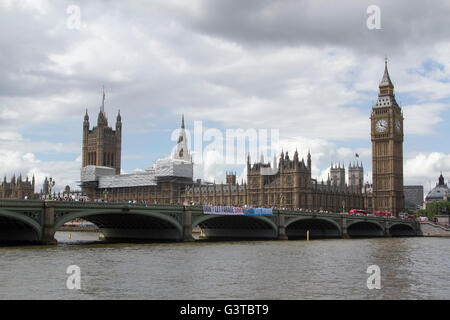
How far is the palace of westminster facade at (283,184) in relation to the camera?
142375mm

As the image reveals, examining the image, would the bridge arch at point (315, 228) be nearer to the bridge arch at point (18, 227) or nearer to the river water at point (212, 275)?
the river water at point (212, 275)

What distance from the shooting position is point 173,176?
526 ft

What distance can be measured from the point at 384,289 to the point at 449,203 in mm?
145542

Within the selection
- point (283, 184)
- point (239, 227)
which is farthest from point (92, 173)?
point (239, 227)

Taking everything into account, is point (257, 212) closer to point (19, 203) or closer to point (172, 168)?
point (19, 203)

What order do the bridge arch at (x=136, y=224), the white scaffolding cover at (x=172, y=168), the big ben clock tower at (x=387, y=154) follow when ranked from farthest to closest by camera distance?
the big ben clock tower at (x=387, y=154), the white scaffolding cover at (x=172, y=168), the bridge arch at (x=136, y=224)

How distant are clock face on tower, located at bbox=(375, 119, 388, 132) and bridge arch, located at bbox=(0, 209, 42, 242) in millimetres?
121779

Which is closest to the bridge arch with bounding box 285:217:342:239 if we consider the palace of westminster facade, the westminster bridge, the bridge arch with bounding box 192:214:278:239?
the westminster bridge

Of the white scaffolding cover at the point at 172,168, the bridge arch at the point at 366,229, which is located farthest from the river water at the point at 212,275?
the white scaffolding cover at the point at 172,168

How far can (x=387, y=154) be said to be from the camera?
162625mm

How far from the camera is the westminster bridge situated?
2160 inches

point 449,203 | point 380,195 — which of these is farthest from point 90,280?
point 449,203

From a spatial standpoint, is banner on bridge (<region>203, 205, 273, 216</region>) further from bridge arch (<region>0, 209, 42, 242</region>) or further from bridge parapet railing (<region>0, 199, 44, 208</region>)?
bridge parapet railing (<region>0, 199, 44, 208</region>)
